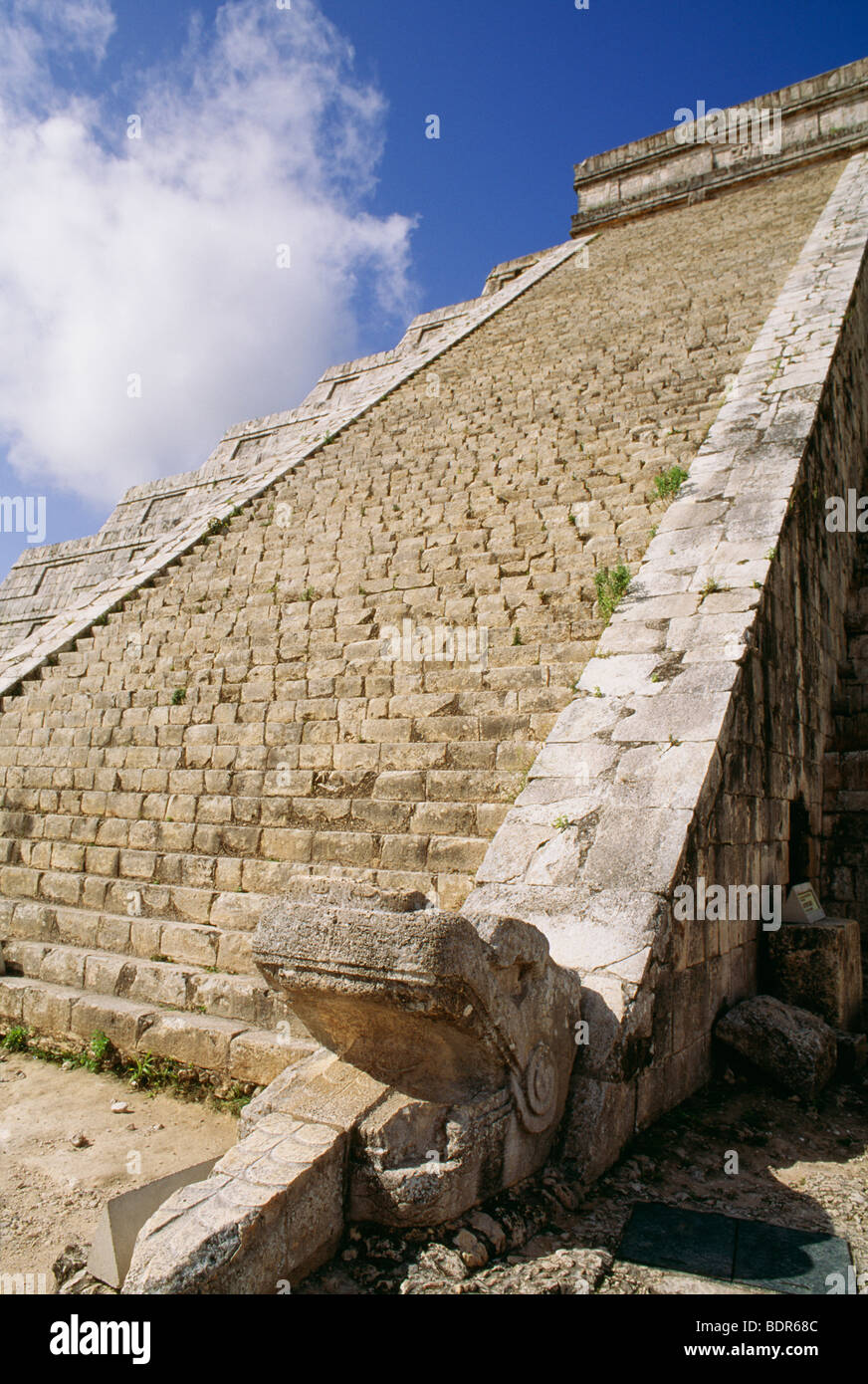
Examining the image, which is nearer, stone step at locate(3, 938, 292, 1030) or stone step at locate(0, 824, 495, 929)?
stone step at locate(3, 938, 292, 1030)

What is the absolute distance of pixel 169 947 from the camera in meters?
5.04

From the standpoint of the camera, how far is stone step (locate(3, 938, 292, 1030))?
170 inches

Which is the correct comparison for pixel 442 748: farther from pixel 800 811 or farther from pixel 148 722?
pixel 148 722

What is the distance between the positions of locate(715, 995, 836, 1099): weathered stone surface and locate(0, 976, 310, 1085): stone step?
1.92 m

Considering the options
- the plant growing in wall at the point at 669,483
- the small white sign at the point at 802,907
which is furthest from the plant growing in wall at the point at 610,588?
the small white sign at the point at 802,907

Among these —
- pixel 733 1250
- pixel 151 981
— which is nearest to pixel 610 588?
pixel 151 981

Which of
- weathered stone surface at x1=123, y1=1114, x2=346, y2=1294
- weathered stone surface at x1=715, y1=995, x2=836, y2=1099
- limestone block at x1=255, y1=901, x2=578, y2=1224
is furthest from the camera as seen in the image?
weathered stone surface at x1=715, y1=995, x2=836, y2=1099

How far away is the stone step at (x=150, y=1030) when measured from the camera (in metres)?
3.97

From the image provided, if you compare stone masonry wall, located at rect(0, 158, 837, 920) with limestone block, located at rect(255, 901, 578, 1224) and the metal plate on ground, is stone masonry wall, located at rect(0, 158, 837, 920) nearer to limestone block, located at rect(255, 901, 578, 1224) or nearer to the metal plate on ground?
limestone block, located at rect(255, 901, 578, 1224)

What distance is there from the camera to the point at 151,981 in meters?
4.80

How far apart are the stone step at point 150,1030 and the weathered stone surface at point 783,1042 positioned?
1.92m

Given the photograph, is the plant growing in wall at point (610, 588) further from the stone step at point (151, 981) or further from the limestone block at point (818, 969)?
the stone step at point (151, 981)

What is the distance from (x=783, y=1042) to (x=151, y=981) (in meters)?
3.30

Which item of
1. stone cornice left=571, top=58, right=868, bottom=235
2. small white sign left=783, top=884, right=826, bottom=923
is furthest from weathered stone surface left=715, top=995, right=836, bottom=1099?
stone cornice left=571, top=58, right=868, bottom=235
